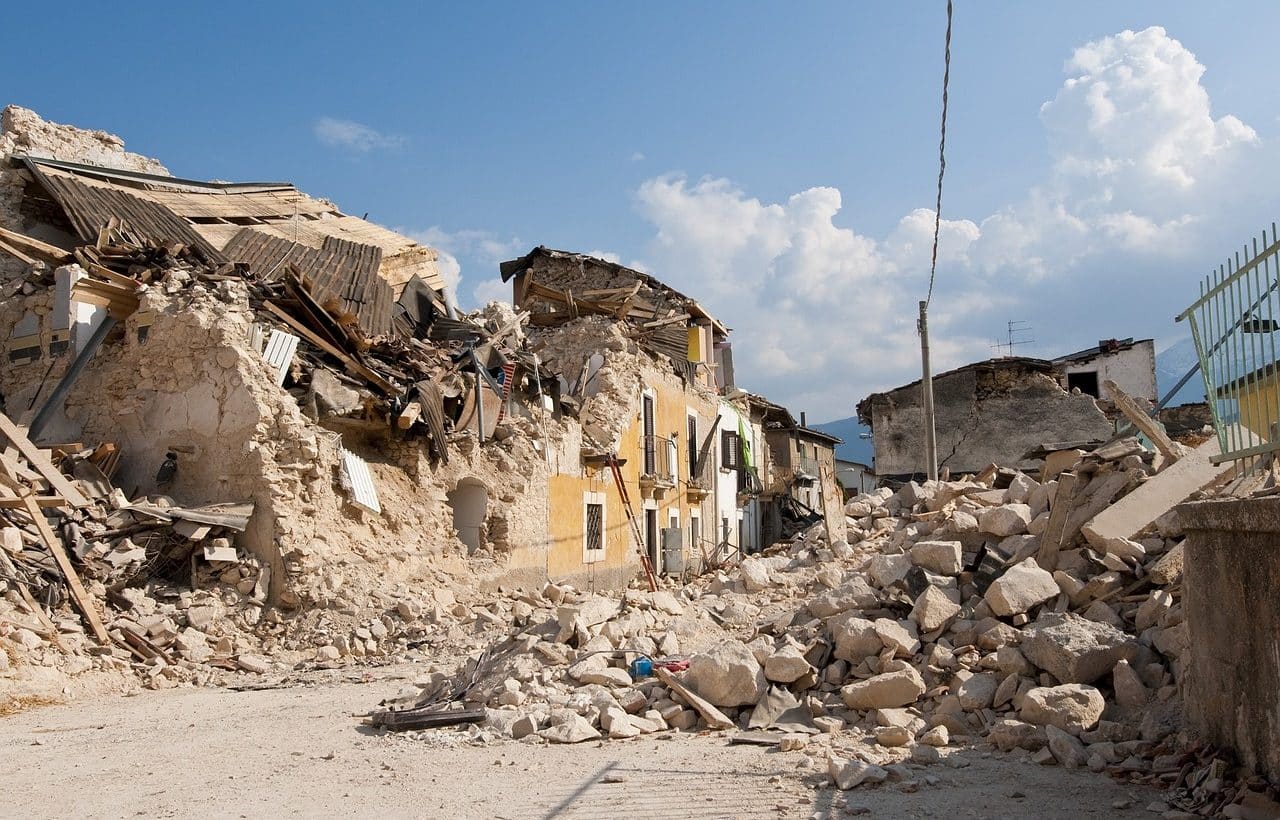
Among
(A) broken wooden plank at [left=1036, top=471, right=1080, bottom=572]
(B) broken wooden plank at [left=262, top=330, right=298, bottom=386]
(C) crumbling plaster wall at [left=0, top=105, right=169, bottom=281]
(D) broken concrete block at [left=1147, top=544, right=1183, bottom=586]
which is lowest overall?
(D) broken concrete block at [left=1147, top=544, right=1183, bottom=586]

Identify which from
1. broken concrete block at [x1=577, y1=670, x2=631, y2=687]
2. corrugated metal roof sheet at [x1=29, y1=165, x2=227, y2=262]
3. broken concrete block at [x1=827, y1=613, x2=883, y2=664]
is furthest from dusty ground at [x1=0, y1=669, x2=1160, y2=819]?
corrugated metal roof sheet at [x1=29, y1=165, x2=227, y2=262]

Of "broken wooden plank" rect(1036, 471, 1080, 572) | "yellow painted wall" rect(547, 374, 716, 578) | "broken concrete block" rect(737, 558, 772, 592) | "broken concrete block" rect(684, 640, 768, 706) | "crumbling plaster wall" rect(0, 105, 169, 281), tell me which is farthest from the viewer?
"yellow painted wall" rect(547, 374, 716, 578)

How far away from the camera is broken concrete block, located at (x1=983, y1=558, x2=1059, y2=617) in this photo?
278 inches

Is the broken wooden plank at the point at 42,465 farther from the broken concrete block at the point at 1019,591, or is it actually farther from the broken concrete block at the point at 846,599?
the broken concrete block at the point at 1019,591

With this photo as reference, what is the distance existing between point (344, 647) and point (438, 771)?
556 centimetres

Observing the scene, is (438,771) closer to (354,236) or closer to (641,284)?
(354,236)

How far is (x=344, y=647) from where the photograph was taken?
11.0m

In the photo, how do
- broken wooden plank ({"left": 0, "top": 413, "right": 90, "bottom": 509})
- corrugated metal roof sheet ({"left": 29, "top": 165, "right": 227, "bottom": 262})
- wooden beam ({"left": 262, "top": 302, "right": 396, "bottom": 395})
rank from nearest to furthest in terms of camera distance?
broken wooden plank ({"left": 0, "top": 413, "right": 90, "bottom": 509})
wooden beam ({"left": 262, "top": 302, "right": 396, "bottom": 395})
corrugated metal roof sheet ({"left": 29, "top": 165, "right": 227, "bottom": 262})

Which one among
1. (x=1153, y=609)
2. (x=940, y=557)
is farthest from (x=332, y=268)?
(x=1153, y=609)

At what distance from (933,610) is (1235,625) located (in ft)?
9.34

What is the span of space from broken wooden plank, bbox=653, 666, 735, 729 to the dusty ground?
6.8 inches

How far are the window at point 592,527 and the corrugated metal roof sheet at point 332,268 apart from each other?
17.9 ft

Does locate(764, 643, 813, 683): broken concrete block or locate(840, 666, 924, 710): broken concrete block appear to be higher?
locate(764, 643, 813, 683): broken concrete block

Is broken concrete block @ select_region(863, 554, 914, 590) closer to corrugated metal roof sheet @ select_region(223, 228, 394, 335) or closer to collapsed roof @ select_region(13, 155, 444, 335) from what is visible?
collapsed roof @ select_region(13, 155, 444, 335)
